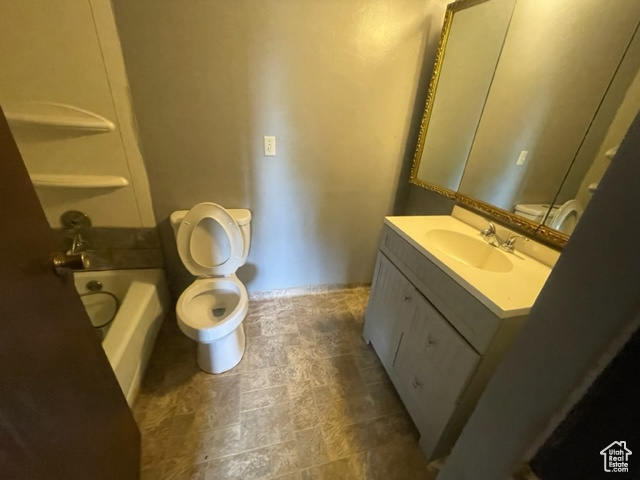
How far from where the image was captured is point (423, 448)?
116cm

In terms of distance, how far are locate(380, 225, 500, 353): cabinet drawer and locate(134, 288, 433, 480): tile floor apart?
2.30 feet

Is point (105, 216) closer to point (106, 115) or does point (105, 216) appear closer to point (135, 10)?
point (106, 115)

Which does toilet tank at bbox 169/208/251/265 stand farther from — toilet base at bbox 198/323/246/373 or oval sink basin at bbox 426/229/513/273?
oval sink basin at bbox 426/229/513/273

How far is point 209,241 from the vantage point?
1522mm

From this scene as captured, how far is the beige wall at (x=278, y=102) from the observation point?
127 cm

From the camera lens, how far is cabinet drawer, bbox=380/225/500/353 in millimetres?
829

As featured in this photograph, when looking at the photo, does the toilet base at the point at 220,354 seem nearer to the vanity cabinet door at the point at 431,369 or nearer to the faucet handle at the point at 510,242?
the vanity cabinet door at the point at 431,369

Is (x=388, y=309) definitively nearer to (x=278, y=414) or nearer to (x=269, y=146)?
(x=278, y=414)

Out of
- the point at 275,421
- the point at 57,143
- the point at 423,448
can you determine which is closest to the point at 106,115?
the point at 57,143

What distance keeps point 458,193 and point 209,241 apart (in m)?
1.46

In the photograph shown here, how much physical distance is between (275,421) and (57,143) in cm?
178

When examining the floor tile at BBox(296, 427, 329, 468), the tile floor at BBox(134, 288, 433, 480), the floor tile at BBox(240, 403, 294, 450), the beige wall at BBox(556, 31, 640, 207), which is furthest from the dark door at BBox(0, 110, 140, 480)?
the beige wall at BBox(556, 31, 640, 207)

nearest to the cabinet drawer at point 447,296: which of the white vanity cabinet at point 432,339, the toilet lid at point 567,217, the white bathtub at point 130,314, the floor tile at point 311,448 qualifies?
the white vanity cabinet at point 432,339

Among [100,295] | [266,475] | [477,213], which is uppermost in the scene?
[477,213]
